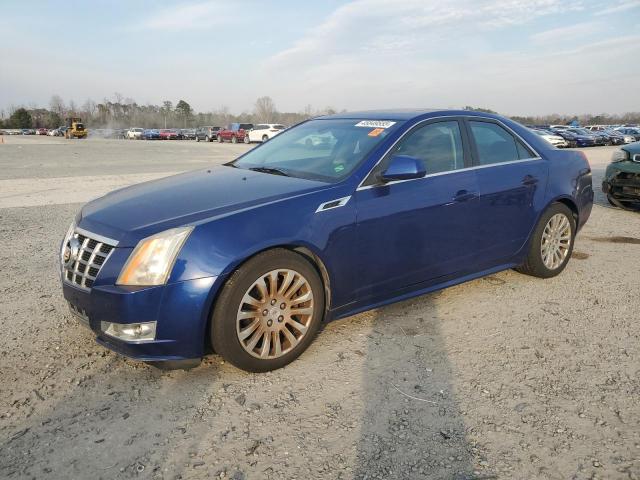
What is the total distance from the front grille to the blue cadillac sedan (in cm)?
1

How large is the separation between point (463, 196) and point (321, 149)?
1158mm

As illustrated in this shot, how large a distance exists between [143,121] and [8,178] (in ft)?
353

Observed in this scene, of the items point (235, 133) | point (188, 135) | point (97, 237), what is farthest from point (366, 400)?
point (188, 135)

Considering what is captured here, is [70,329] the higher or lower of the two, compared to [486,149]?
lower

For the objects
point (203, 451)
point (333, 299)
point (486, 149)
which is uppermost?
A: point (486, 149)

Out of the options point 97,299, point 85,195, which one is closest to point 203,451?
point 97,299

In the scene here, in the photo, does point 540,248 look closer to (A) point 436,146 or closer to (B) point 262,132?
(A) point 436,146

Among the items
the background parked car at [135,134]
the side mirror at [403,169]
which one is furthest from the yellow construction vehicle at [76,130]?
the side mirror at [403,169]

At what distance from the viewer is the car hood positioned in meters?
2.95

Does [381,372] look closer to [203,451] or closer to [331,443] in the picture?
[331,443]

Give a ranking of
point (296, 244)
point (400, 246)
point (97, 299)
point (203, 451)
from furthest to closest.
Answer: point (400, 246), point (296, 244), point (97, 299), point (203, 451)

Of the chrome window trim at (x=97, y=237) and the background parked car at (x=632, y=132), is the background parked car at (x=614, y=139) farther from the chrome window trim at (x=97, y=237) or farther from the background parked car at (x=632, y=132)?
the chrome window trim at (x=97, y=237)

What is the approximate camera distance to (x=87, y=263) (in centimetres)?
298

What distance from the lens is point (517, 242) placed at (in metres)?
4.48
